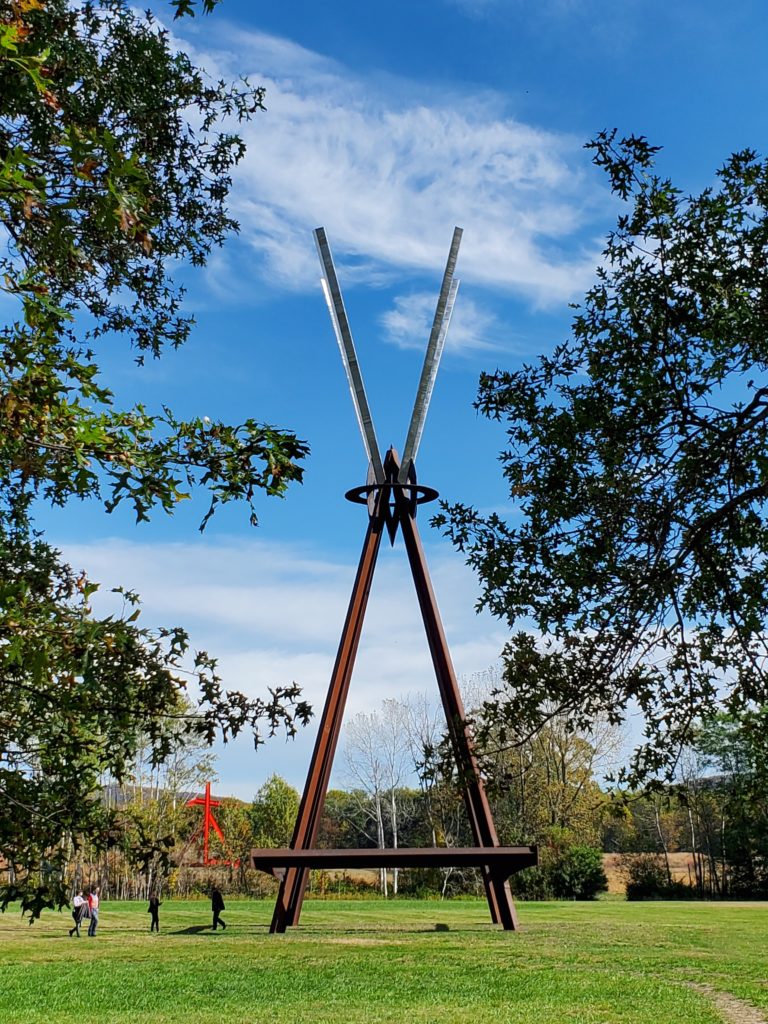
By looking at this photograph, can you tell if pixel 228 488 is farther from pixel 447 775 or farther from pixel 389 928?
pixel 389 928

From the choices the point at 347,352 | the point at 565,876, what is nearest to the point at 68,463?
the point at 347,352

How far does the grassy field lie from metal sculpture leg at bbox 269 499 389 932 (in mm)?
480

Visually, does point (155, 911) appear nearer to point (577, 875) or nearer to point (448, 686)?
point (448, 686)

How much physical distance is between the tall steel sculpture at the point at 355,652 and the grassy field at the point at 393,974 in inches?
33.5

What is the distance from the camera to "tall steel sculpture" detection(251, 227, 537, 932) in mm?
→ 10594

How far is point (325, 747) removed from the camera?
493 inches

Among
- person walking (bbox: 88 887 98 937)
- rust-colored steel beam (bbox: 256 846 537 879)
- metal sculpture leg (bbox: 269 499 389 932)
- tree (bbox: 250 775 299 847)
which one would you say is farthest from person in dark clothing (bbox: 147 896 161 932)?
tree (bbox: 250 775 299 847)

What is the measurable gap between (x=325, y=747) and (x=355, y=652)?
1401mm

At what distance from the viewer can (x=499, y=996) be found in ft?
25.3

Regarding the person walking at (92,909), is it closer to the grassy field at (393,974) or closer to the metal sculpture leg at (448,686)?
the grassy field at (393,974)

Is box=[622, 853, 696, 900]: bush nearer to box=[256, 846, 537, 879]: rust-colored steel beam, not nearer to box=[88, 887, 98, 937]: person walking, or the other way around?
box=[88, 887, 98, 937]: person walking

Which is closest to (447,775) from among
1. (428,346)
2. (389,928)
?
(389,928)

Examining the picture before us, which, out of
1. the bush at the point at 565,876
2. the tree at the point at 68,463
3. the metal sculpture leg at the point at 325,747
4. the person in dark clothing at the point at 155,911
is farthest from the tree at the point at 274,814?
the tree at the point at 68,463

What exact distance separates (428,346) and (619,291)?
32.0 ft
